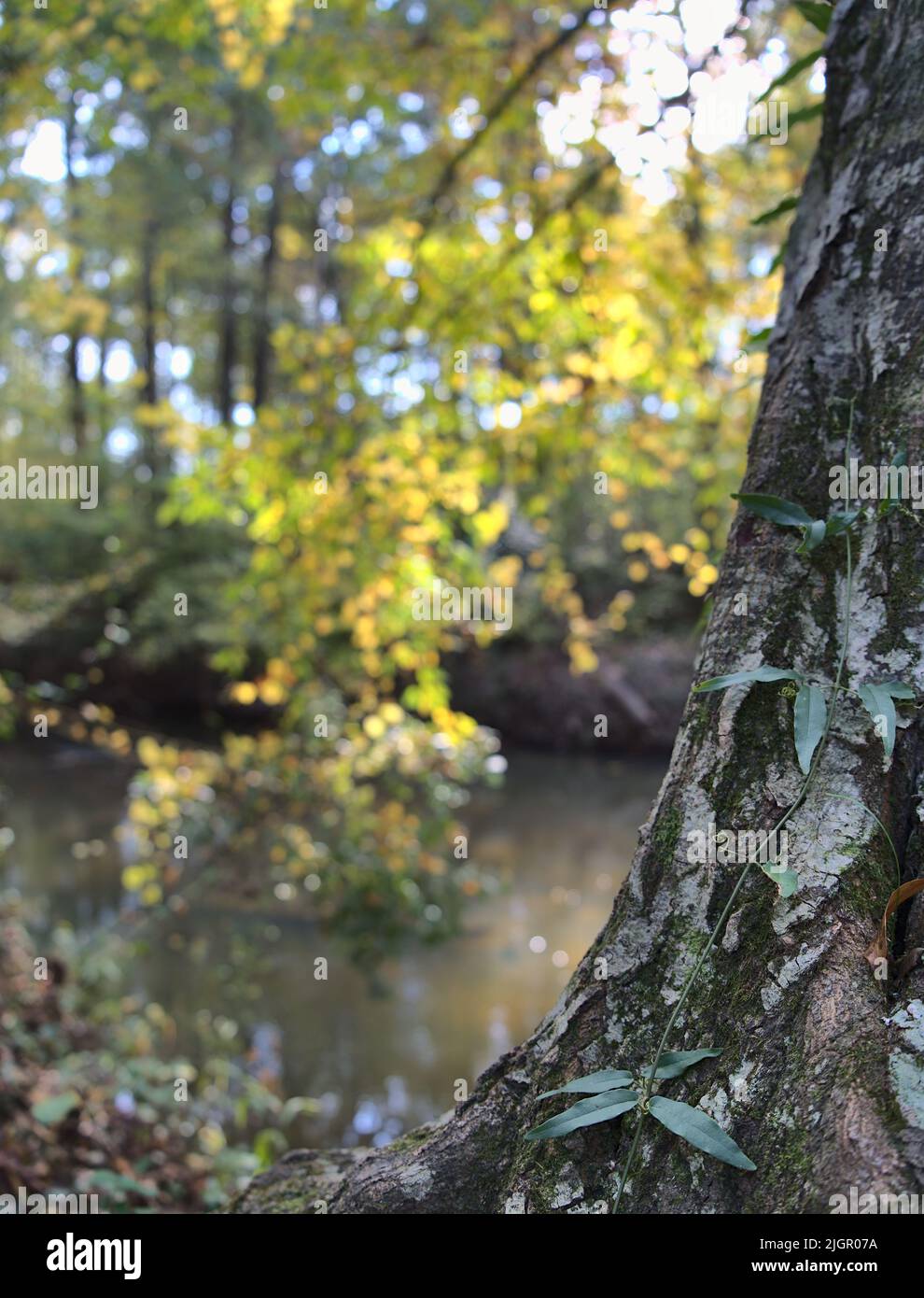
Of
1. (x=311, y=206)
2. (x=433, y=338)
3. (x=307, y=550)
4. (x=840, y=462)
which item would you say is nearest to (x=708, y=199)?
(x=433, y=338)

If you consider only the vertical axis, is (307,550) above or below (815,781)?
above

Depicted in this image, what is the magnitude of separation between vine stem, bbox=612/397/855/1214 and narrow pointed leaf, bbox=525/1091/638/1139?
0.07 feet

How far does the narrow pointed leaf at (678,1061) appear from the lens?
4.01 ft

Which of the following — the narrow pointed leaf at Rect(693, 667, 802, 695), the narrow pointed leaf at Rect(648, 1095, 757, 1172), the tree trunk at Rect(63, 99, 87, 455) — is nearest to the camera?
the narrow pointed leaf at Rect(648, 1095, 757, 1172)

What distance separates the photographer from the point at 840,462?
1552 mm

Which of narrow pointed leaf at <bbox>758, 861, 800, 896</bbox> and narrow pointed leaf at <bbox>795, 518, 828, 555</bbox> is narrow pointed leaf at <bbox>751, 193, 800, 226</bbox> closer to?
narrow pointed leaf at <bbox>795, 518, 828, 555</bbox>

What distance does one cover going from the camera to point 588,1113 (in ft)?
3.98

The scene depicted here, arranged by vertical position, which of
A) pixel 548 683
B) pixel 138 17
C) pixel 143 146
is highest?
pixel 143 146

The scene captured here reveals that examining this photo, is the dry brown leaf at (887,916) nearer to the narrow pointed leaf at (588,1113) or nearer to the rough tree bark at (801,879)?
the rough tree bark at (801,879)

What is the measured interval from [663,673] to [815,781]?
11.7 metres

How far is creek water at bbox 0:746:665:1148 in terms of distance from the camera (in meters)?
5.22


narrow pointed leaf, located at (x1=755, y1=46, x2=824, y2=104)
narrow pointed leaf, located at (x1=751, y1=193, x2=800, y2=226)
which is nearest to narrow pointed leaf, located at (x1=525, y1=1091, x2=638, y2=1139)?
narrow pointed leaf, located at (x1=751, y1=193, x2=800, y2=226)

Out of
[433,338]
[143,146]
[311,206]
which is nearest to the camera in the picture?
[433,338]
